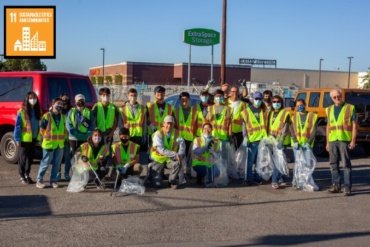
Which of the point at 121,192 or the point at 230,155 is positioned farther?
the point at 230,155

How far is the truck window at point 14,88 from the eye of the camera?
39.0ft

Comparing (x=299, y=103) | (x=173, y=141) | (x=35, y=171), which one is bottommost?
(x=35, y=171)

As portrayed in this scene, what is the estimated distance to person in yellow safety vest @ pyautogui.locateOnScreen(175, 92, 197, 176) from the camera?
1005 centimetres

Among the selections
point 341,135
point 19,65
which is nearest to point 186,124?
point 341,135

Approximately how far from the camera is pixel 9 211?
25.0 feet

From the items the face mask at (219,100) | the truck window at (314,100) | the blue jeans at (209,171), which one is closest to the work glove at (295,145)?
the blue jeans at (209,171)

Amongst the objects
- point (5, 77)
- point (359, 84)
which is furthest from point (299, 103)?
point (359, 84)

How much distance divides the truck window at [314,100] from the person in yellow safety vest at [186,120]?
652 centimetres

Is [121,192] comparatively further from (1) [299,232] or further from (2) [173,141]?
(1) [299,232]

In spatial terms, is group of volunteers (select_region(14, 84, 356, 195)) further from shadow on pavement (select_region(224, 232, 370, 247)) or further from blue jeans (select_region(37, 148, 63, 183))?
shadow on pavement (select_region(224, 232, 370, 247))

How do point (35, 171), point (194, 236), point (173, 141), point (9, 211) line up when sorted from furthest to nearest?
1. point (35, 171)
2. point (173, 141)
3. point (9, 211)
4. point (194, 236)

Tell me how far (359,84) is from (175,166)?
76.1m

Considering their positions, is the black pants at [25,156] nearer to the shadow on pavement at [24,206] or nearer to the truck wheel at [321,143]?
the shadow on pavement at [24,206]

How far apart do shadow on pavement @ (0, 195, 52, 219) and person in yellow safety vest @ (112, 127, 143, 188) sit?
142 centimetres
